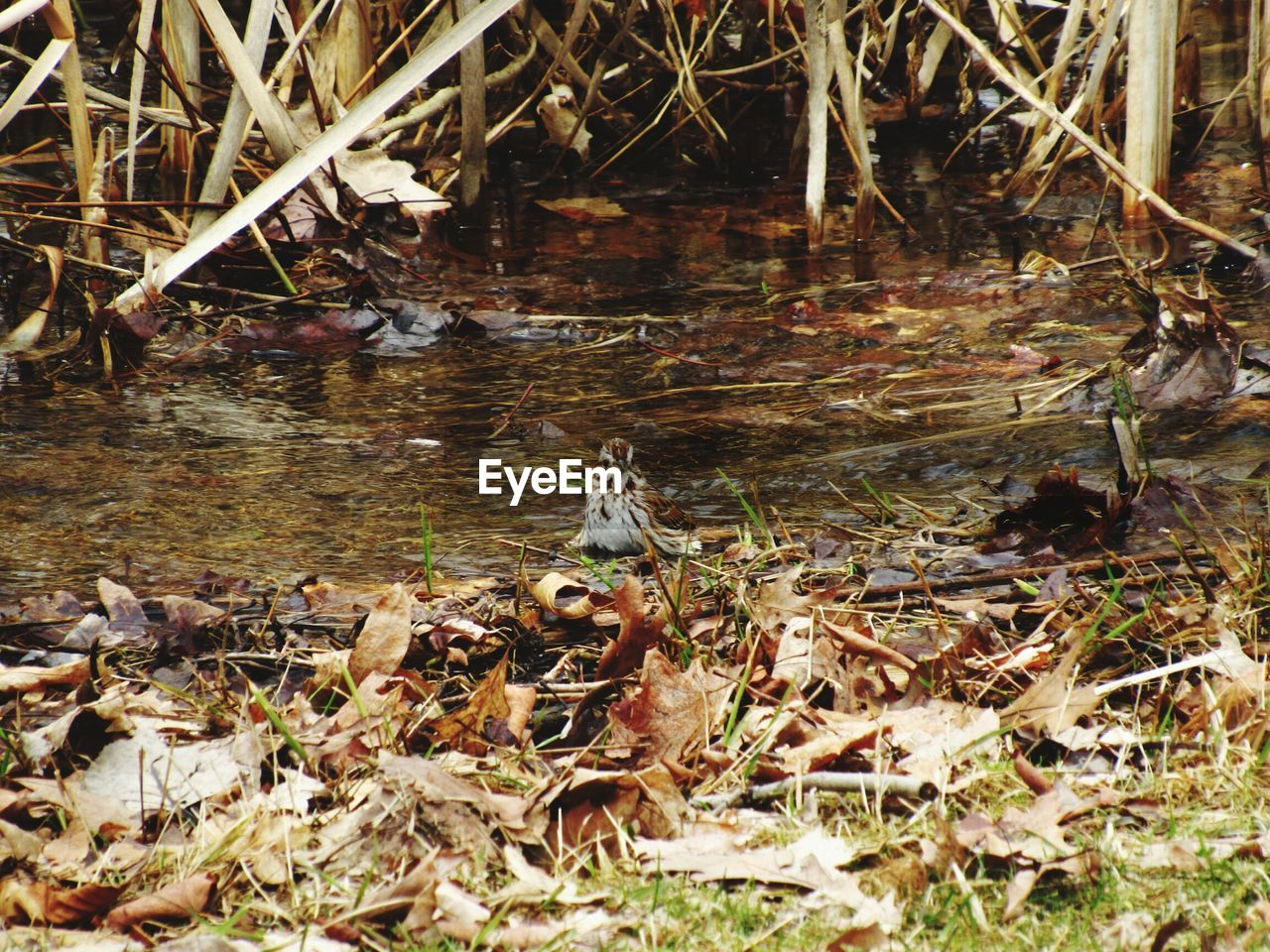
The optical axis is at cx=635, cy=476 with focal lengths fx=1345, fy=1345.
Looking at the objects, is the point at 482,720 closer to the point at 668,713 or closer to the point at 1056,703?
the point at 668,713

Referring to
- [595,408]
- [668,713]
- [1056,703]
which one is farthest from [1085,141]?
[668,713]

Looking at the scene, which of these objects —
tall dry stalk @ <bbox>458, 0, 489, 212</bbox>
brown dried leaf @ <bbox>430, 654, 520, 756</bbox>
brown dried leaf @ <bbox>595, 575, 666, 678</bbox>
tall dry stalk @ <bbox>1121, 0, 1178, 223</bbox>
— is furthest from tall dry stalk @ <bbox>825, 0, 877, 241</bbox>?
brown dried leaf @ <bbox>430, 654, 520, 756</bbox>

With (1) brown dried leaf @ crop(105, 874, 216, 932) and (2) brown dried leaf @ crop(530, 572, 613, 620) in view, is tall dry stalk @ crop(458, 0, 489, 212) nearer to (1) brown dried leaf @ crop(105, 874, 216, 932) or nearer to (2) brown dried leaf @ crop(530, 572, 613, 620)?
(2) brown dried leaf @ crop(530, 572, 613, 620)

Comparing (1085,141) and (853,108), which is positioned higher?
(853,108)

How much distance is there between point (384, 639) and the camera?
271 cm

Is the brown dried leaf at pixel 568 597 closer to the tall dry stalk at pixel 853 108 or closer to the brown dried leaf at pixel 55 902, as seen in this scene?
the brown dried leaf at pixel 55 902

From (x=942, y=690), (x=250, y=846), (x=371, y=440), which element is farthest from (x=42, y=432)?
(x=942, y=690)

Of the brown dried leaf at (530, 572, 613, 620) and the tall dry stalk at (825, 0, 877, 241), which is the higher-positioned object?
the tall dry stalk at (825, 0, 877, 241)

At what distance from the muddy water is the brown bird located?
14 cm

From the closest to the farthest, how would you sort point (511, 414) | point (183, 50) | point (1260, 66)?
point (511, 414), point (183, 50), point (1260, 66)

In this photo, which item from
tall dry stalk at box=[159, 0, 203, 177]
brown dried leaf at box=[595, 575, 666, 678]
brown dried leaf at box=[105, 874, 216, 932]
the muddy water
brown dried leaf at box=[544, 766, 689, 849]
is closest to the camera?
brown dried leaf at box=[105, 874, 216, 932]

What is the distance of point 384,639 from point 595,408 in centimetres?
235

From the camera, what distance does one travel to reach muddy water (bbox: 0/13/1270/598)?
3.88 metres

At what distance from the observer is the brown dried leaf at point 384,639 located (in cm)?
268
